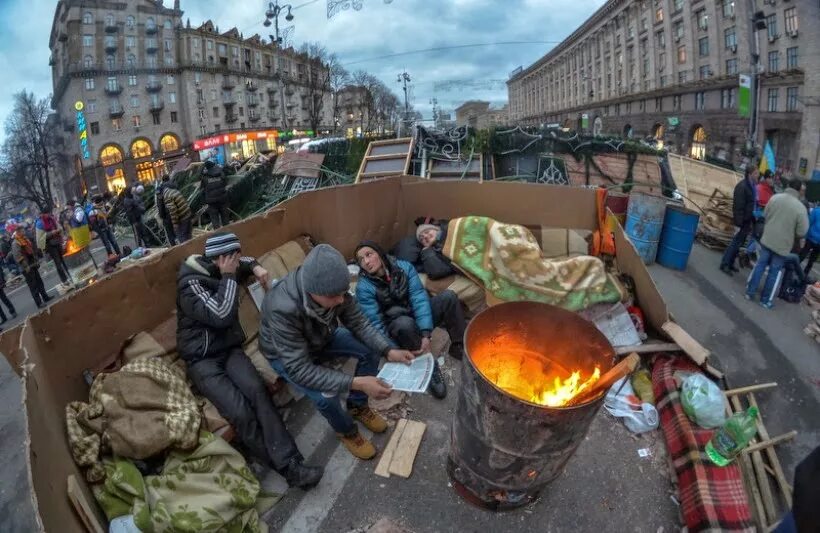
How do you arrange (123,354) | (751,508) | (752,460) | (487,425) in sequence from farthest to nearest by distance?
1. (123,354)
2. (752,460)
3. (751,508)
4. (487,425)

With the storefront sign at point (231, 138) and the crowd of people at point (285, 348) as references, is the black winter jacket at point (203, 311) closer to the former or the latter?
the crowd of people at point (285, 348)

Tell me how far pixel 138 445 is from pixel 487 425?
217 centimetres

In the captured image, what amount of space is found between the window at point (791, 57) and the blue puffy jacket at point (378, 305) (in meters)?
33.6

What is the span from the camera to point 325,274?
2500 millimetres

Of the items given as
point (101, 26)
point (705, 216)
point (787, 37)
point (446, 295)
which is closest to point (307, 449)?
point (446, 295)

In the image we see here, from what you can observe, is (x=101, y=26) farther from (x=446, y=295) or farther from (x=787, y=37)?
(x=787, y=37)

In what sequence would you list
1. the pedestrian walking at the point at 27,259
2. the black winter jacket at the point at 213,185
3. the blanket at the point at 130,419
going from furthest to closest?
the black winter jacket at the point at 213,185
the pedestrian walking at the point at 27,259
the blanket at the point at 130,419

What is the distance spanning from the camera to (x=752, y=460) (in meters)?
2.89

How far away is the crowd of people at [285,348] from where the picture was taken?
8.78 feet

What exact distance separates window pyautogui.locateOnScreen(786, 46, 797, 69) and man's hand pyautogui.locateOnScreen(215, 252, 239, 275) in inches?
1380

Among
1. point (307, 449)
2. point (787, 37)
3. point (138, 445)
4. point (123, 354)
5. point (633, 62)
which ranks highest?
point (633, 62)

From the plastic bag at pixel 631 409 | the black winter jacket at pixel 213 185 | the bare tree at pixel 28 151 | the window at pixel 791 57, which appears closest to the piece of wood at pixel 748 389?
the plastic bag at pixel 631 409

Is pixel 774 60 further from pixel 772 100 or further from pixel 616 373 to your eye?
pixel 616 373

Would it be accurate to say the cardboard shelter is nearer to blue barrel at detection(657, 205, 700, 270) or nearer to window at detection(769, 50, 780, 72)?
blue barrel at detection(657, 205, 700, 270)
